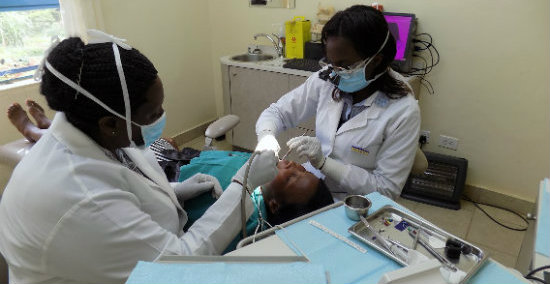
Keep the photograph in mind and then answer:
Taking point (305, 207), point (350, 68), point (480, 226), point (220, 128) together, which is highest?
point (350, 68)

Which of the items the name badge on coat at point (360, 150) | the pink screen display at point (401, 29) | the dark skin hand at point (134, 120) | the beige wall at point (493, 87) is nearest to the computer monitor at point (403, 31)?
the pink screen display at point (401, 29)

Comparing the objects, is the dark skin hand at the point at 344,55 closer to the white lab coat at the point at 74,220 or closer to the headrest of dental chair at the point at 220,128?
the headrest of dental chair at the point at 220,128

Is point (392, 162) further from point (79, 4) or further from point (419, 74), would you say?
point (79, 4)

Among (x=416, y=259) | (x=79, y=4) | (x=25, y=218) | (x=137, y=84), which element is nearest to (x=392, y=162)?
(x=416, y=259)

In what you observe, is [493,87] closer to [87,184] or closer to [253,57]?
[253,57]

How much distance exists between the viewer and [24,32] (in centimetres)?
257

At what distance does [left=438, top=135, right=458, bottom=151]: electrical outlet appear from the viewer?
2.73 meters

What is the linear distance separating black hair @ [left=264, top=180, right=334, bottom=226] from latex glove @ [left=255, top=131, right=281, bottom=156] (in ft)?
0.72

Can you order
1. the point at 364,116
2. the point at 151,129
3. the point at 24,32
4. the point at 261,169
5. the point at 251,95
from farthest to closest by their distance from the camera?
the point at 251,95, the point at 24,32, the point at 364,116, the point at 261,169, the point at 151,129

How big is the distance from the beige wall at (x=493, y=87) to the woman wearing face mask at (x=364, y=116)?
124 centimetres

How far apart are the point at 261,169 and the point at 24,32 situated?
7.34 ft

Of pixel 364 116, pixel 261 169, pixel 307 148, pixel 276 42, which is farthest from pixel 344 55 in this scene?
pixel 276 42

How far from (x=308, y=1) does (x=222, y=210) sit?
2.33m

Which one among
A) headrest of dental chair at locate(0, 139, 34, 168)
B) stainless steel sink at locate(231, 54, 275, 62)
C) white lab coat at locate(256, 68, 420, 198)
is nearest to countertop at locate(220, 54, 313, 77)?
stainless steel sink at locate(231, 54, 275, 62)
